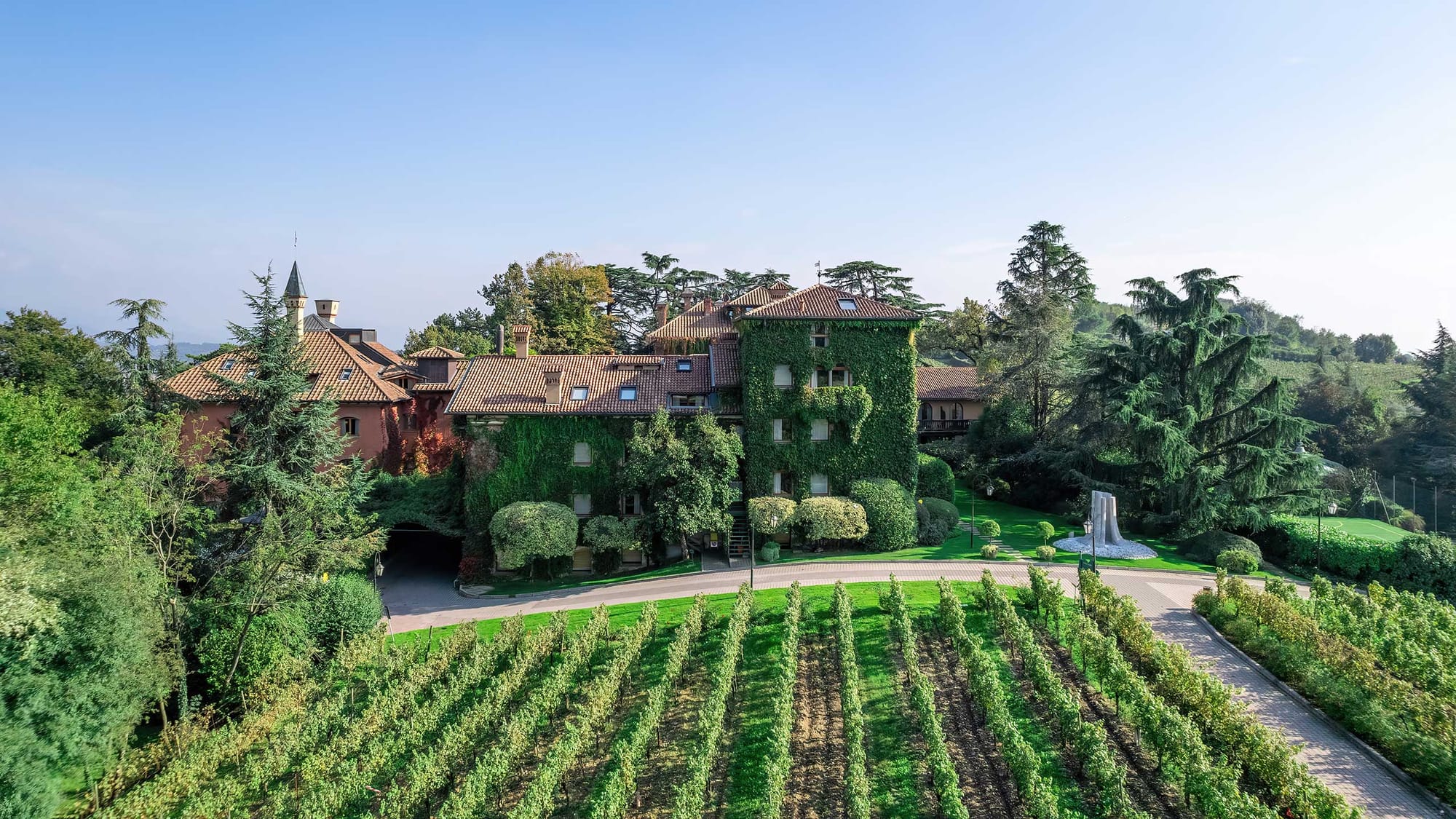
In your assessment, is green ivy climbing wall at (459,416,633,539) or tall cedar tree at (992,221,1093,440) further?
tall cedar tree at (992,221,1093,440)

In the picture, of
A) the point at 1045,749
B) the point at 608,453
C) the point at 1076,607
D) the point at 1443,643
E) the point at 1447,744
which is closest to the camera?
the point at 1447,744

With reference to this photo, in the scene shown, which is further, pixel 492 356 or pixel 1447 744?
pixel 492 356

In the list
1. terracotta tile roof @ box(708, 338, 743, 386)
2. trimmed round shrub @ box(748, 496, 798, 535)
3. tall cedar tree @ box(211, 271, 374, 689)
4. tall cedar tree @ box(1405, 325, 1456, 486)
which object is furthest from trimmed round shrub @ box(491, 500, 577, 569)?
tall cedar tree @ box(1405, 325, 1456, 486)

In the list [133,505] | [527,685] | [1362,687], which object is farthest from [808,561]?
[133,505]

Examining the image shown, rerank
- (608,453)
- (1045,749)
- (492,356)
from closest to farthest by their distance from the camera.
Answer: (1045,749) → (608,453) → (492,356)

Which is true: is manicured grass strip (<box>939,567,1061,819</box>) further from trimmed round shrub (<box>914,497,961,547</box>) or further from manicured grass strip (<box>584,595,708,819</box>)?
trimmed round shrub (<box>914,497,961,547</box>)

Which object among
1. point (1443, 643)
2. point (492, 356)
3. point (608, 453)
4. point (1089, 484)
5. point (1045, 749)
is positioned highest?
point (492, 356)

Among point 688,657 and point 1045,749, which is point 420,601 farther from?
point 1045,749

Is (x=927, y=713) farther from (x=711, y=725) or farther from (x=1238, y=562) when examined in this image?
(x=1238, y=562)
